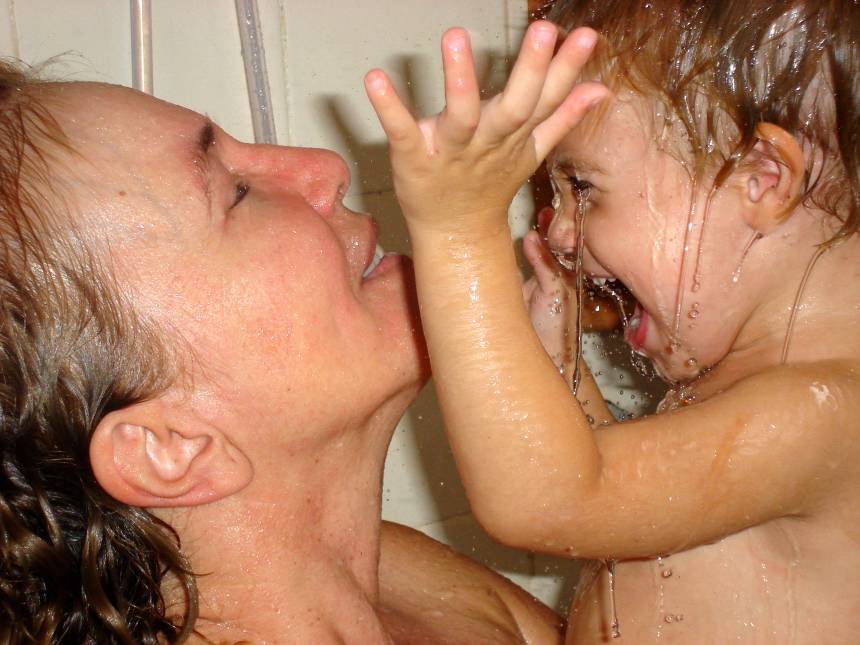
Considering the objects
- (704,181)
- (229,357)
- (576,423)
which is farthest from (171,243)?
(704,181)

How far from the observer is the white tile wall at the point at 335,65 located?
147cm

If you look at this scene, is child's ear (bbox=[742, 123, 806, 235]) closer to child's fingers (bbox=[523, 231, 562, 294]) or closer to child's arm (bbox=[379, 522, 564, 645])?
child's fingers (bbox=[523, 231, 562, 294])

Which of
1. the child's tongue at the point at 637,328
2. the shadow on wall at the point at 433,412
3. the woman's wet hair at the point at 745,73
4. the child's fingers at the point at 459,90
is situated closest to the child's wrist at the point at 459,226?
the child's fingers at the point at 459,90

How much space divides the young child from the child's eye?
0.75 ft

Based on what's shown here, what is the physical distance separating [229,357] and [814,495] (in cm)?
69

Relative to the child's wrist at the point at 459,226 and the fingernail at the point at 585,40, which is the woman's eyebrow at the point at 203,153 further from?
the fingernail at the point at 585,40

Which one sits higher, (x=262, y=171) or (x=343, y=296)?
(x=262, y=171)

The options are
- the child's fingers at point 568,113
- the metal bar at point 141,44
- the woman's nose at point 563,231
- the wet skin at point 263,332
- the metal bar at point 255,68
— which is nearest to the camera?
the child's fingers at point 568,113

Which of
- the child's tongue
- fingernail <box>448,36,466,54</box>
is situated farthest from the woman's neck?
fingernail <box>448,36,466,54</box>

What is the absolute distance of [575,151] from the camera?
1.22 meters

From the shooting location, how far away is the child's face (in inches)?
46.9

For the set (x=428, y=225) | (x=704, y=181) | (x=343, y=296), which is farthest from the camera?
(x=704, y=181)

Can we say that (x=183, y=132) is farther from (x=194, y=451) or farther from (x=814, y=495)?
(x=814, y=495)

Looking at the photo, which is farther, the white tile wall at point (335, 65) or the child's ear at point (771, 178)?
→ the white tile wall at point (335, 65)
